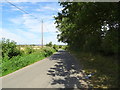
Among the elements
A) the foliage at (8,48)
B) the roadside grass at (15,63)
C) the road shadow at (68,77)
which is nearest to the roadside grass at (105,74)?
the road shadow at (68,77)

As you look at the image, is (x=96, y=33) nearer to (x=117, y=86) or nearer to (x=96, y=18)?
(x=96, y=18)

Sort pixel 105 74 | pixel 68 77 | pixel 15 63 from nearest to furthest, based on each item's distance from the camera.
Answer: pixel 68 77 → pixel 105 74 → pixel 15 63

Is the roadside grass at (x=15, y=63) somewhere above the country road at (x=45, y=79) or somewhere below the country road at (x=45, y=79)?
above

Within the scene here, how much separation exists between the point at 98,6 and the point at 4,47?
13.6 metres

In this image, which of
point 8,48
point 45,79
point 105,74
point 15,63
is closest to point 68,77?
point 45,79

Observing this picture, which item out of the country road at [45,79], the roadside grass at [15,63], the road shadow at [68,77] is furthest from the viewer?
the roadside grass at [15,63]

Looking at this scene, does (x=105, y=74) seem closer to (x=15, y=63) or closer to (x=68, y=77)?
(x=68, y=77)

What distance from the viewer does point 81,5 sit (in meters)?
11.2

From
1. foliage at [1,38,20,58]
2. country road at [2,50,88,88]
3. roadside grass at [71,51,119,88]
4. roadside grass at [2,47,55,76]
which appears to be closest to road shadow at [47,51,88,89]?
country road at [2,50,88,88]

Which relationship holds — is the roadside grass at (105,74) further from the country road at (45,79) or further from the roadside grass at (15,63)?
the roadside grass at (15,63)

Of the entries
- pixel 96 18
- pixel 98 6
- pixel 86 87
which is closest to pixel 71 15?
pixel 96 18

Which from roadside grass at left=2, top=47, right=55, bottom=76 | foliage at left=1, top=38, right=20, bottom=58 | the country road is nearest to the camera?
the country road

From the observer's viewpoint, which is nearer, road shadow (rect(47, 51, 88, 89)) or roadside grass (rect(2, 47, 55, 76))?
road shadow (rect(47, 51, 88, 89))

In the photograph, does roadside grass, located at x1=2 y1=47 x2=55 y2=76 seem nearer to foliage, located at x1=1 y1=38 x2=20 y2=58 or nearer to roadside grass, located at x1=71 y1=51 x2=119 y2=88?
foliage, located at x1=1 y1=38 x2=20 y2=58
